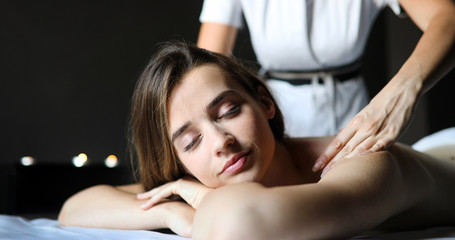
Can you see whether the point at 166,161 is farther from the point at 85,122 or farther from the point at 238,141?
the point at 85,122

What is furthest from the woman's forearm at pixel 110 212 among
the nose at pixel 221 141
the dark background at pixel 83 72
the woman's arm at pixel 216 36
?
the dark background at pixel 83 72

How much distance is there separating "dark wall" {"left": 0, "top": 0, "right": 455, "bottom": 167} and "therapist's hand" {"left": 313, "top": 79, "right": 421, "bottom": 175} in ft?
8.34

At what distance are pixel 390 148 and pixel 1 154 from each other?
3332 millimetres

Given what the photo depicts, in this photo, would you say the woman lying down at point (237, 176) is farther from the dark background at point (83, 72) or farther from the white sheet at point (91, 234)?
the dark background at point (83, 72)

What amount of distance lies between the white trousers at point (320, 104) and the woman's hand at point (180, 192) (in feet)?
2.12

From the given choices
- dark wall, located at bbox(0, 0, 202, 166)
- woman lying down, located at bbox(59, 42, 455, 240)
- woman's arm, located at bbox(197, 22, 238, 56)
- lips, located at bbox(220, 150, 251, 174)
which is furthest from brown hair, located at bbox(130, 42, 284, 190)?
dark wall, located at bbox(0, 0, 202, 166)

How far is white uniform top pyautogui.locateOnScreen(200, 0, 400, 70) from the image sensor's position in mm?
1818

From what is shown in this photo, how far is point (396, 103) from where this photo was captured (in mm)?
1115

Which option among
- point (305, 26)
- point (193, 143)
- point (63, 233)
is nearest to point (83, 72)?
point (305, 26)

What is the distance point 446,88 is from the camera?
329cm

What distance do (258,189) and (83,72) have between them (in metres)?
3.47

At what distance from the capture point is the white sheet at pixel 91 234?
101 cm

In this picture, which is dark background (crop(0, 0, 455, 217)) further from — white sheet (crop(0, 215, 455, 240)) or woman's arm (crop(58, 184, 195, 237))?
white sheet (crop(0, 215, 455, 240))

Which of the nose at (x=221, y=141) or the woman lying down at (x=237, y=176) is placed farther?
the nose at (x=221, y=141)
